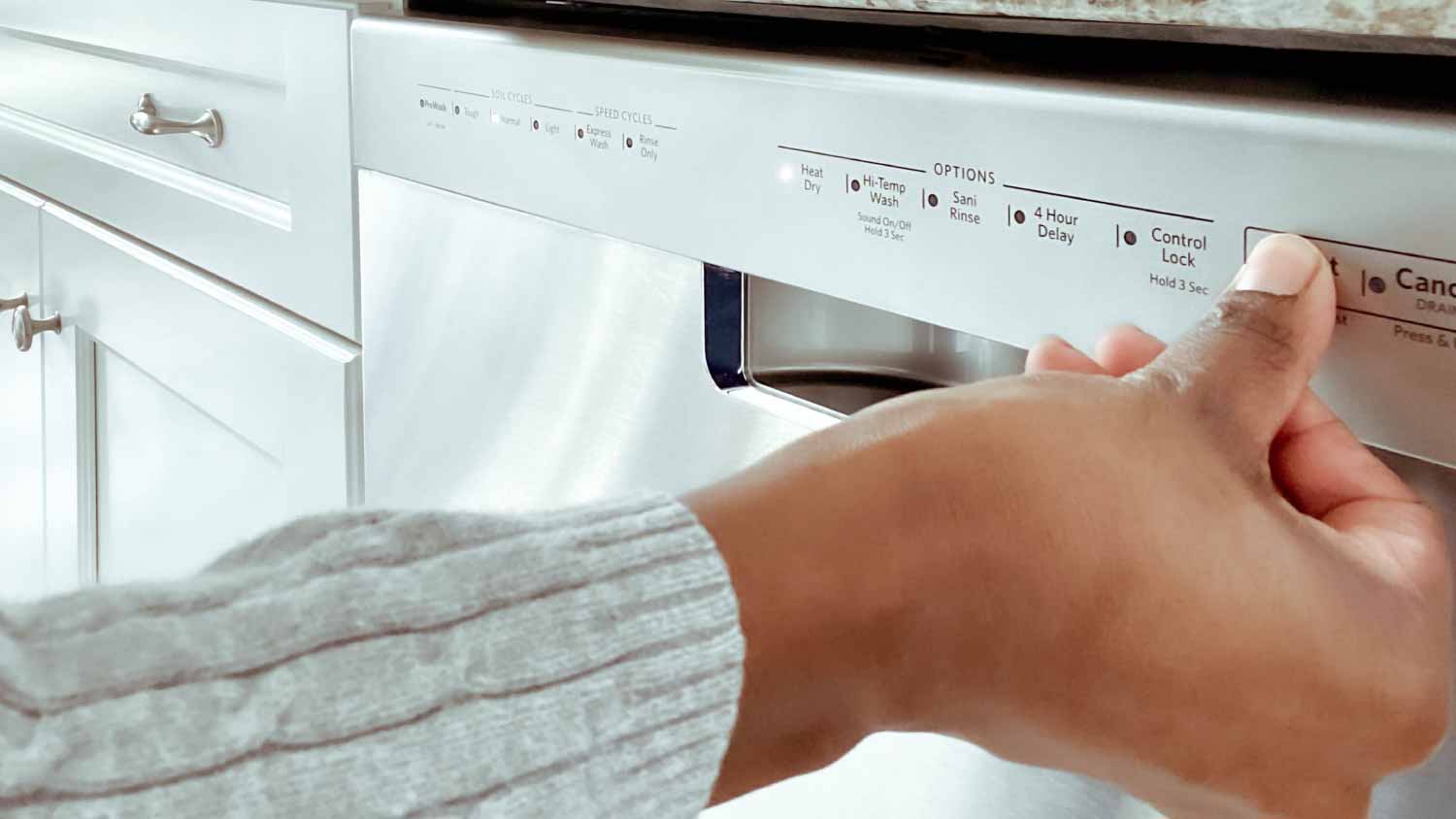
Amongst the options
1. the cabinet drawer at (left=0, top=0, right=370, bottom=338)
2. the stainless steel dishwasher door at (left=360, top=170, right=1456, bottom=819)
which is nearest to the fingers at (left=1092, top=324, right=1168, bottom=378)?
the stainless steel dishwasher door at (left=360, top=170, right=1456, bottom=819)

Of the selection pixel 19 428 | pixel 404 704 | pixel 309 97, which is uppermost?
pixel 309 97

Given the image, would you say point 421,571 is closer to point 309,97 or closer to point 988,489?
point 988,489

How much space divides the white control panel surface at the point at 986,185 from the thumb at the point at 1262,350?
0.03 feet

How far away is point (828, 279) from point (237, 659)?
0.24 meters

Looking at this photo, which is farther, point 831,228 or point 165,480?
point 165,480

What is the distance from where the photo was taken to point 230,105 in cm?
73

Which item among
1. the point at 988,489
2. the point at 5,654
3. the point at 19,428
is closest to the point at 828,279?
the point at 988,489

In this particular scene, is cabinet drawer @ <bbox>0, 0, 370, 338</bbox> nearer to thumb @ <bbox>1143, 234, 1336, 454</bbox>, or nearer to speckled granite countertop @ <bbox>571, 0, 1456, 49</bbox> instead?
speckled granite countertop @ <bbox>571, 0, 1456, 49</bbox>

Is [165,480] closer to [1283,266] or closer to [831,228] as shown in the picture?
[831,228]

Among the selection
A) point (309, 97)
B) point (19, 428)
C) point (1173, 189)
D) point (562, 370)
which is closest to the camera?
point (1173, 189)

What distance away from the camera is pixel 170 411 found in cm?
86

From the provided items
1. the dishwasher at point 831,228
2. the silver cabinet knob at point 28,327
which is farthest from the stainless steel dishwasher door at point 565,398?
the silver cabinet knob at point 28,327

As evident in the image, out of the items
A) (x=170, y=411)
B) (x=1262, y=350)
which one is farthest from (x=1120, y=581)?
(x=170, y=411)

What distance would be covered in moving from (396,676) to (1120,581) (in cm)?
14
